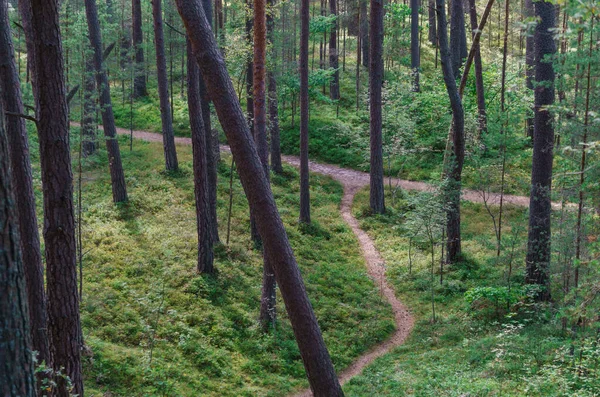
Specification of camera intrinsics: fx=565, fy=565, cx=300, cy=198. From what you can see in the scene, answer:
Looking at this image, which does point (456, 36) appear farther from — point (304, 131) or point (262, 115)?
point (262, 115)

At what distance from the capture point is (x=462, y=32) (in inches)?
1344

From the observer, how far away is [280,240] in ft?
26.3

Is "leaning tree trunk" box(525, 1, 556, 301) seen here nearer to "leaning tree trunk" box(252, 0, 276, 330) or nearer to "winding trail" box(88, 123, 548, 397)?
"winding trail" box(88, 123, 548, 397)

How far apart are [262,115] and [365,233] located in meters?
8.98

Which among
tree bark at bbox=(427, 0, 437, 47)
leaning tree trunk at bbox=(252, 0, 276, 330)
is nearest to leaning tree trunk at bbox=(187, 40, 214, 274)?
leaning tree trunk at bbox=(252, 0, 276, 330)

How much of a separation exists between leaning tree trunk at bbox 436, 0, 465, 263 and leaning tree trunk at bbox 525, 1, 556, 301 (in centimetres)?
237

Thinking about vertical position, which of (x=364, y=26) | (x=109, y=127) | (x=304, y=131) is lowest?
(x=304, y=131)

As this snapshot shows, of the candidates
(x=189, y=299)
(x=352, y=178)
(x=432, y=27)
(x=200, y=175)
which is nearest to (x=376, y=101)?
(x=352, y=178)

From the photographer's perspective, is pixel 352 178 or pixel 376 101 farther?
pixel 352 178

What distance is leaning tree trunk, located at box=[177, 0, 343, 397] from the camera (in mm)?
7785

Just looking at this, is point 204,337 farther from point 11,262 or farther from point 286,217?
point 11,262

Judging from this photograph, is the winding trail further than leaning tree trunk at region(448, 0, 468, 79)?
No

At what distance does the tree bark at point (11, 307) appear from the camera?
2855mm

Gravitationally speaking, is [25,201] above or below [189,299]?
above
